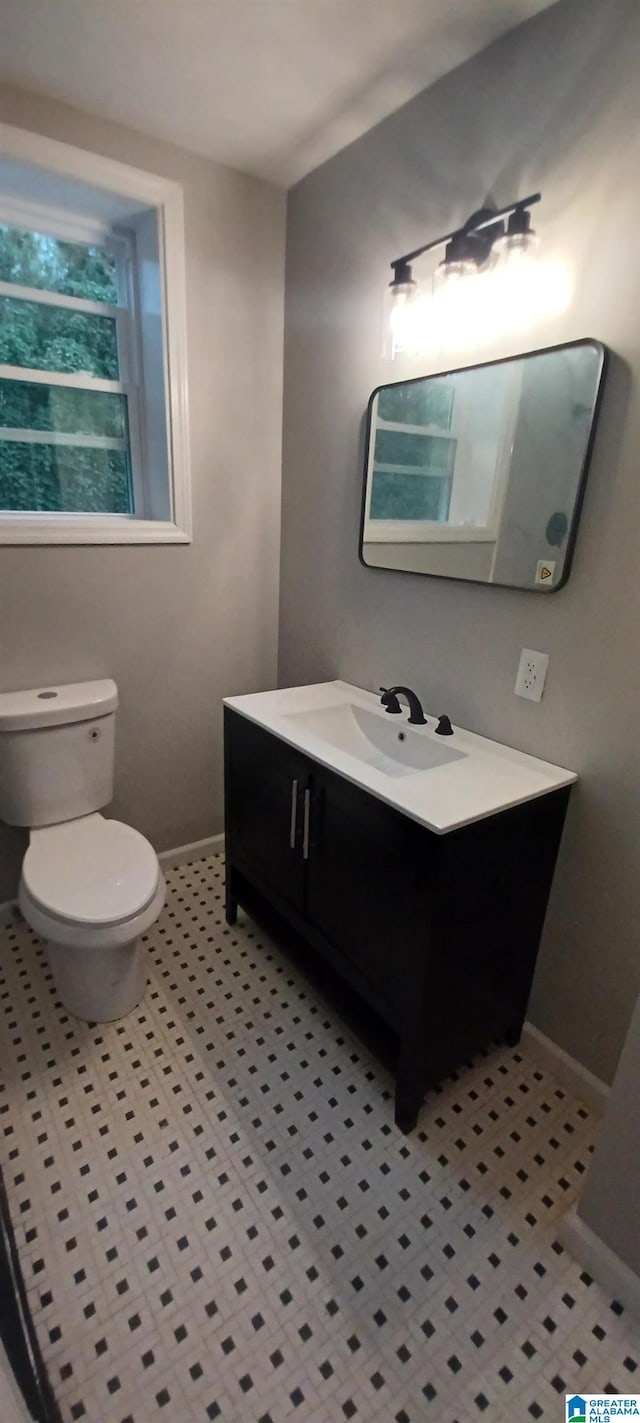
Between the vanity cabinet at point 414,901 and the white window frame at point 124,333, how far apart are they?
30.4 inches

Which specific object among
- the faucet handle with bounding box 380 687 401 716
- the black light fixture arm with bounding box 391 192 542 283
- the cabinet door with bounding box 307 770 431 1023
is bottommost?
the cabinet door with bounding box 307 770 431 1023

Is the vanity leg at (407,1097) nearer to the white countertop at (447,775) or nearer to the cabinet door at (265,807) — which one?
the cabinet door at (265,807)

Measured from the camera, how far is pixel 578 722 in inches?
54.1

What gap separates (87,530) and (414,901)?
1.43 meters

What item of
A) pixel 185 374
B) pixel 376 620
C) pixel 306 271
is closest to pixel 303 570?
pixel 376 620

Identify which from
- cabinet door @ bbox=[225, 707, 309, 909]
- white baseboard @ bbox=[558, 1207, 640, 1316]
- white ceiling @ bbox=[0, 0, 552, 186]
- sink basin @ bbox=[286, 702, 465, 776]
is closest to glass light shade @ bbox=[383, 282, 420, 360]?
white ceiling @ bbox=[0, 0, 552, 186]

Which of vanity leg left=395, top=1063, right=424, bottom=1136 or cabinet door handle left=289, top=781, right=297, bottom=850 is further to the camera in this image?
cabinet door handle left=289, top=781, right=297, bottom=850

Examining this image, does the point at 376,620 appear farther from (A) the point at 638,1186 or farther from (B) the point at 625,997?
(A) the point at 638,1186

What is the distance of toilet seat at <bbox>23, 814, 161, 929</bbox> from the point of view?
1.48m

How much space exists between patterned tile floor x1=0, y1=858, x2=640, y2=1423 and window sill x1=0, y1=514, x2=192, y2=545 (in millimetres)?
1332

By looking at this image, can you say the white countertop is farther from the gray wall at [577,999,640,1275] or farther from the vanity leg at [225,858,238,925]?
the vanity leg at [225,858,238,925]

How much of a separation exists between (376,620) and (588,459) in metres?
0.78

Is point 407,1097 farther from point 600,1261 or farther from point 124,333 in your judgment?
point 124,333

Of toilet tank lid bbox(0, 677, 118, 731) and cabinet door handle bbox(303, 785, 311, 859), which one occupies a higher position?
toilet tank lid bbox(0, 677, 118, 731)
